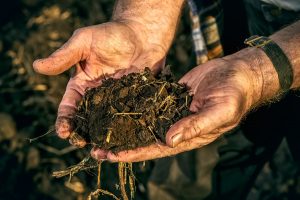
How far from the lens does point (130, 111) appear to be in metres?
2.82

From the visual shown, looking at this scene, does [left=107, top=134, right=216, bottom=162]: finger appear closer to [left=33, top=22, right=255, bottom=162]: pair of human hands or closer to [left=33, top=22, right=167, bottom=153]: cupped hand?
[left=33, top=22, right=255, bottom=162]: pair of human hands

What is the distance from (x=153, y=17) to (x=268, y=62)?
4.14 feet

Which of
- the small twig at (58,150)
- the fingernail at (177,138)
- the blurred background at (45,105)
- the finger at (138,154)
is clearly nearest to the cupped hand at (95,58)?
the finger at (138,154)

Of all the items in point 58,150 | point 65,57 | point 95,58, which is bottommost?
point 58,150

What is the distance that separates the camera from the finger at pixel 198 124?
2480mm

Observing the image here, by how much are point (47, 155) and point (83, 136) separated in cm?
159

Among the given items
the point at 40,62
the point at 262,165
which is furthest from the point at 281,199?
the point at 40,62

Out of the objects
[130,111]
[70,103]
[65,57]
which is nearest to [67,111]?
[70,103]

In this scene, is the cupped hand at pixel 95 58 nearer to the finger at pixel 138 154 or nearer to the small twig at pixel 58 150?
the finger at pixel 138 154

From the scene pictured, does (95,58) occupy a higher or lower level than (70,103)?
higher

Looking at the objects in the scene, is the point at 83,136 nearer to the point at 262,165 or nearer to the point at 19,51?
the point at 262,165

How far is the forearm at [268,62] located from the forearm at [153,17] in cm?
95

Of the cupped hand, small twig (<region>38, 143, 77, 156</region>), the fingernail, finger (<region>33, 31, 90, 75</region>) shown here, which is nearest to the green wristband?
the fingernail

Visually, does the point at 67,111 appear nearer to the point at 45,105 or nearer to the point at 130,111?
the point at 130,111
